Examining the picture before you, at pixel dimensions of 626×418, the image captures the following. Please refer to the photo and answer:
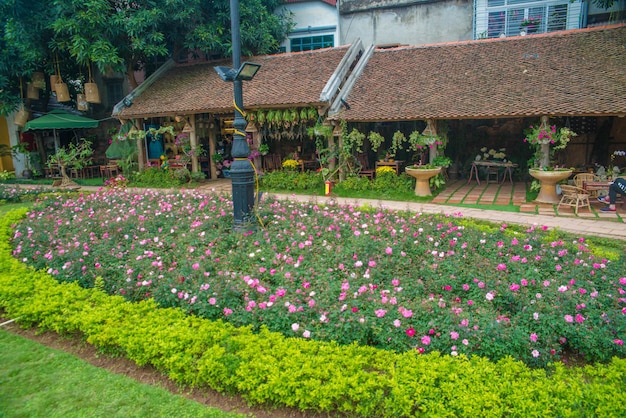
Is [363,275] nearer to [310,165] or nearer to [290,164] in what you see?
[290,164]

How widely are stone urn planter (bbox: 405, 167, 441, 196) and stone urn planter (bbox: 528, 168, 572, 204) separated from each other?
244 cm

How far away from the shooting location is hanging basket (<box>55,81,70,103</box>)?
709 inches

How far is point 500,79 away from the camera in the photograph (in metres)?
12.4

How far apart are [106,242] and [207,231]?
4.77ft

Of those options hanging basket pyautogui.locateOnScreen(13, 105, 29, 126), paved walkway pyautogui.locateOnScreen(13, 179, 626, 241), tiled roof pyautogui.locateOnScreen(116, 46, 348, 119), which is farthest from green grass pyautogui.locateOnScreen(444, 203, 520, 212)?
hanging basket pyautogui.locateOnScreen(13, 105, 29, 126)

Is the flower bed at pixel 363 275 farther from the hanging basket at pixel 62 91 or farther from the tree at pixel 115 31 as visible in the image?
the hanging basket at pixel 62 91

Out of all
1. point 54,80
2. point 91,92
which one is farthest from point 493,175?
point 54,80

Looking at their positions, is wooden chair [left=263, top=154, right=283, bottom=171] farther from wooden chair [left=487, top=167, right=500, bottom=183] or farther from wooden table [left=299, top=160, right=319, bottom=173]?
wooden chair [left=487, top=167, right=500, bottom=183]

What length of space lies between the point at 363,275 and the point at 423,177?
7144 mm

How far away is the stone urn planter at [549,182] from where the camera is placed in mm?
10453

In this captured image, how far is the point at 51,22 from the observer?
15.6 meters

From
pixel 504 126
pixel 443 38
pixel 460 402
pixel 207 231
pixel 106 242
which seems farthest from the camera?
pixel 443 38

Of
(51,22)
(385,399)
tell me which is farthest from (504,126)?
(51,22)

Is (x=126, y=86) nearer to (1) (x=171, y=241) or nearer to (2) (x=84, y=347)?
(1) (x=171, y=241)
